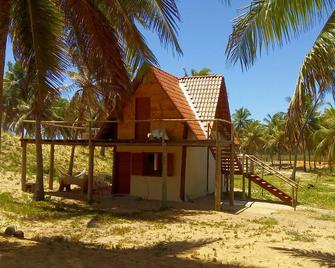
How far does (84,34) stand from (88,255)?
437 centimetres

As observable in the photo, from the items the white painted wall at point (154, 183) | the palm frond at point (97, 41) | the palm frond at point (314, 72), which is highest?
the palm frond at point (97, 41)

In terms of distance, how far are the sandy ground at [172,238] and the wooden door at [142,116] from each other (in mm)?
3598

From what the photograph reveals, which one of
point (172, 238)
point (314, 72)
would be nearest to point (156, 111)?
point (172, 238)

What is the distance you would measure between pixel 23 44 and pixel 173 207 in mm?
9115

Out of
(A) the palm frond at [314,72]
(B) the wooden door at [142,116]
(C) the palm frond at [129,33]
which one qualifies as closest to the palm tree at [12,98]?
(B) the wooden door at [142,116]

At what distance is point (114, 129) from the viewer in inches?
786

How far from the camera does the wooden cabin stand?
59.9ft

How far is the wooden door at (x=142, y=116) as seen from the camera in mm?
19172

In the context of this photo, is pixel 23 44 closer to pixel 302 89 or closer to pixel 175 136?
pixel 302 89

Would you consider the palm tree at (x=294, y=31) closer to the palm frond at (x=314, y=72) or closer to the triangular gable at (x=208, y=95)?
the palm frond at (x=314, y=72)

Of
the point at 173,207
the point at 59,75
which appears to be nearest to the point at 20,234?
the point at 59,75

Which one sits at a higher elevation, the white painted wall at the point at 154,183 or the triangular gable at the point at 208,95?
the triangular gable at the point at 208,95

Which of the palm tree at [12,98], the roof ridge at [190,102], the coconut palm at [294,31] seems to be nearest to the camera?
the coconut palm at [294,31]

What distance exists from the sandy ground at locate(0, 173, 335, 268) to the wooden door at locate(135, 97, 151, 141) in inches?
142
